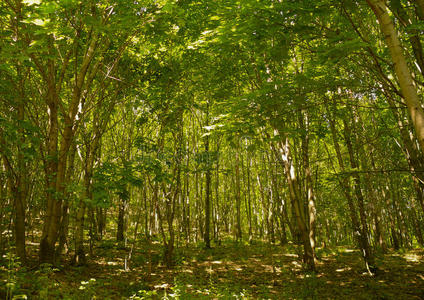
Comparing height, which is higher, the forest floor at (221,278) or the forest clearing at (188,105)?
the forest clearing at (188,105)

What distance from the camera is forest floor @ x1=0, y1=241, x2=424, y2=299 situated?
587 cm

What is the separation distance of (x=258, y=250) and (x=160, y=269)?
20.8 feet

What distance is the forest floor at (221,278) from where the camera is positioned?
5871 millimetres

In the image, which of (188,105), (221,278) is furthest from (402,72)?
(188,105)

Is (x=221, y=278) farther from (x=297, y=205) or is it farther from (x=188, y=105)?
(x=188, y=105)

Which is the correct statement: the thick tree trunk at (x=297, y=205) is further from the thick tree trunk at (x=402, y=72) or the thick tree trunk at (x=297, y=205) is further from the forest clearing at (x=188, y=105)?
A: the thick tree trunk at (x=402, y=72)

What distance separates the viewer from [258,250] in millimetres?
14000

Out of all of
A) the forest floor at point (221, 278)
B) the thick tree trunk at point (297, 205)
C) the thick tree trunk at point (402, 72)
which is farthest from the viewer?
the thick tree trunk at point (297, 205)

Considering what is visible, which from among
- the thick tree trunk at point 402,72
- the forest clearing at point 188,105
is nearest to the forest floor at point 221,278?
the forest clearing at point 188,105

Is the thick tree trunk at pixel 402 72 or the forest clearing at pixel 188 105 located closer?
the thick tree trunk at pixel 402 72

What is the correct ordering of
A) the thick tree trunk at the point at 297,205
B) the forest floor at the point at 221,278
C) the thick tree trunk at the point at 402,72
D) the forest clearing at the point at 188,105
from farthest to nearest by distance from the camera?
the thick tree trunk at the point at 297,205, the forest floor at the point at 221,278, the forest clearing at the point at 188,105, the thick tree trunk at the point at 402,72

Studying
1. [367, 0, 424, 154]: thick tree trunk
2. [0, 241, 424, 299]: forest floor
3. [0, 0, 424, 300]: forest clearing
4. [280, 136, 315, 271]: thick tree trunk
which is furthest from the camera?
[280, 136, 315, 271]: thick tree trunk

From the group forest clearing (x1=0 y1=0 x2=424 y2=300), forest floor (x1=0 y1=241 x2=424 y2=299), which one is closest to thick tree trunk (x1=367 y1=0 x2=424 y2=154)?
forest clearing (x1=0 y1=0 x2=424 y2=300)

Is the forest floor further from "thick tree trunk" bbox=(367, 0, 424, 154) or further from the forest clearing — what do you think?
"thick tree trunk" bbox=(367, 0, 424, 154)
